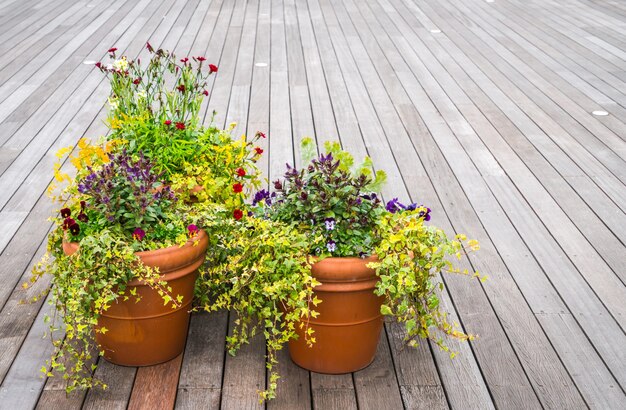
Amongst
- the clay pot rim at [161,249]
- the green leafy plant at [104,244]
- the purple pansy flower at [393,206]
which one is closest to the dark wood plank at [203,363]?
the green leafy plant at [104,244]

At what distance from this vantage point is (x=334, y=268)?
7.15 feet

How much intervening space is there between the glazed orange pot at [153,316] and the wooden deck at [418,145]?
0.05m

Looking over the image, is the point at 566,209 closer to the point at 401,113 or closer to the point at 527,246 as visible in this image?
the point at 527,246

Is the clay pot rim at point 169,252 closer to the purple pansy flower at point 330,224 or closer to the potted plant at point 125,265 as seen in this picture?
the potted plant at point 125,265

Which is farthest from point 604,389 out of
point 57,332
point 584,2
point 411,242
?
point 584,2

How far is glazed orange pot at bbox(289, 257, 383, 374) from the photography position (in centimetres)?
219

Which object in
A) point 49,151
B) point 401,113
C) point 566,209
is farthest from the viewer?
point 401,113

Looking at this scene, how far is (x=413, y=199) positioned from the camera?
3.60 meters

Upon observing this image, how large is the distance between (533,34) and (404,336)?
5.16 m

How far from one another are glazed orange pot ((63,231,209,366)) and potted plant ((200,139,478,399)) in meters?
0.11

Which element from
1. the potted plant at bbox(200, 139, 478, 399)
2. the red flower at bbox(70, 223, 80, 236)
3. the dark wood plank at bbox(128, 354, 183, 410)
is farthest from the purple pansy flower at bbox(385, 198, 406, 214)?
the red flower at bbox(70, 223, 80, 236)

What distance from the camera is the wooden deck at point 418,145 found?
233 centimetres

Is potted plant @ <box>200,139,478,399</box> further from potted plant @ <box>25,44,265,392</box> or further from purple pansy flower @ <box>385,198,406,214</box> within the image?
potted plant @ <box>25,44,265,392</box>

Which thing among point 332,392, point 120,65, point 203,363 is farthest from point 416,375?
point 120,65
